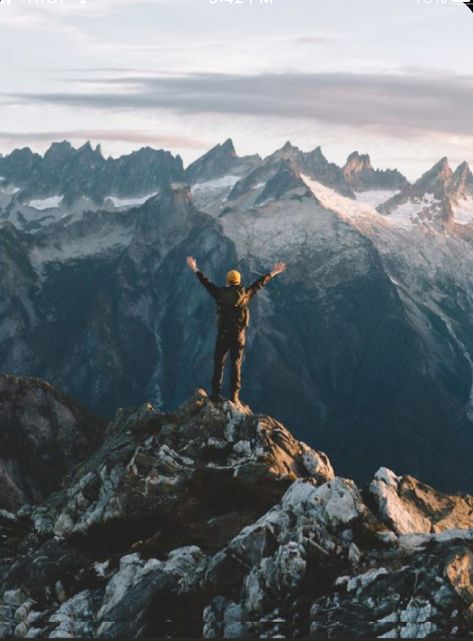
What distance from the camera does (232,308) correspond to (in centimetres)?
5619

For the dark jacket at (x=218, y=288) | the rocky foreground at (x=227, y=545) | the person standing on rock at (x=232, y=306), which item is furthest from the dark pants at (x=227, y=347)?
the rocky foreground at (x=227, y=545)

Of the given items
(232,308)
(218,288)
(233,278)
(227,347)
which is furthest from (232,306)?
(227,347)

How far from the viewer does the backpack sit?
183ft

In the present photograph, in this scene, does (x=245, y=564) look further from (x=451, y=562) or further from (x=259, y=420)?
(x=259, y=420)

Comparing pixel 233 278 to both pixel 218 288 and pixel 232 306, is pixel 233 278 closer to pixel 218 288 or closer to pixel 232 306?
pixel 218 288

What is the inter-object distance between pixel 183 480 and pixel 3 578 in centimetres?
943

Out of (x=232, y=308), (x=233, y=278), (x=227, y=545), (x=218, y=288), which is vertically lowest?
(x=227, y=545)


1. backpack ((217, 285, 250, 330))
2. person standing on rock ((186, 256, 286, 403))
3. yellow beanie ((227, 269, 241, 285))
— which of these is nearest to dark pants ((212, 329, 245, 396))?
person standing on rock ((186, 256, 286, 403))

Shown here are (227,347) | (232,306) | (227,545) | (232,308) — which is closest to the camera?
(227,545)

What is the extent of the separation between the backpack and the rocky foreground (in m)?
5.11

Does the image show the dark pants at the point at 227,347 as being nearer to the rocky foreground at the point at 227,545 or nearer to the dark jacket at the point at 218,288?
the dark jacket at the point at 218,288

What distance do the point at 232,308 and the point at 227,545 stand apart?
14.3 m

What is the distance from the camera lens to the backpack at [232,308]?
5591 centimetres

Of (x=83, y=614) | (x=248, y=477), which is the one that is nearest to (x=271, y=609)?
(x=83, y=614)
